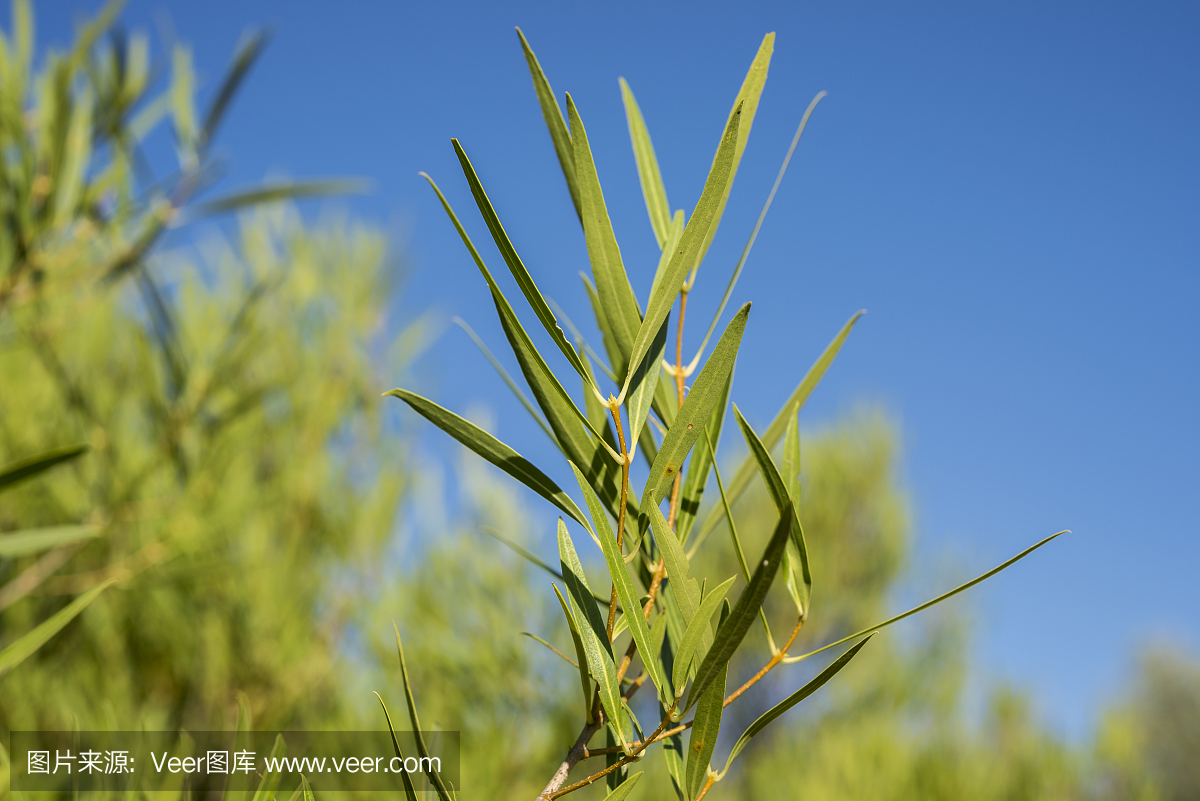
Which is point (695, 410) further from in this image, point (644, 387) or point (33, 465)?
point (33, 465)

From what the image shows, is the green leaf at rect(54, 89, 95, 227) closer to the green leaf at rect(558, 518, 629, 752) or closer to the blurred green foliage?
the blurred green foliage

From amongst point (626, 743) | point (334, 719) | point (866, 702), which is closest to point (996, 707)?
point (866, 702)

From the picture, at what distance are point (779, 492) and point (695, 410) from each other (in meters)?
0.02

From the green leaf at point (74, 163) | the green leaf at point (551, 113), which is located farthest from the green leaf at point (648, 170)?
the green leaf at point (74, 163)

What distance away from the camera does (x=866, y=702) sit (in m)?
2.57

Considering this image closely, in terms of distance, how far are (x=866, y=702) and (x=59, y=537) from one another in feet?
9.40

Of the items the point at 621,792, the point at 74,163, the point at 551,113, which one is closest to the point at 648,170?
the point at 551,113

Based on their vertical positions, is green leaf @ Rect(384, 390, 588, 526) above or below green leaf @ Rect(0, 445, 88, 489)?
below

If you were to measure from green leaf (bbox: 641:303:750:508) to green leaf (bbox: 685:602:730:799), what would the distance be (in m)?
0.03

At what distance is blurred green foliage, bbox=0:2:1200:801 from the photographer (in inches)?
13.2

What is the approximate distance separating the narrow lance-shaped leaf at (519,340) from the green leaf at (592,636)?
0.02 meters

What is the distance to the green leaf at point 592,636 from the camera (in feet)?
0.41

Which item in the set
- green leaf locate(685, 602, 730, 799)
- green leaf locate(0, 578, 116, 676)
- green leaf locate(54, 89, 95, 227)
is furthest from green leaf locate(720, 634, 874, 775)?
green leaf locate(54, 89, 95, 227)

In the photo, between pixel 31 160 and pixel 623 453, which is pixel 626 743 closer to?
pixel 623 453
